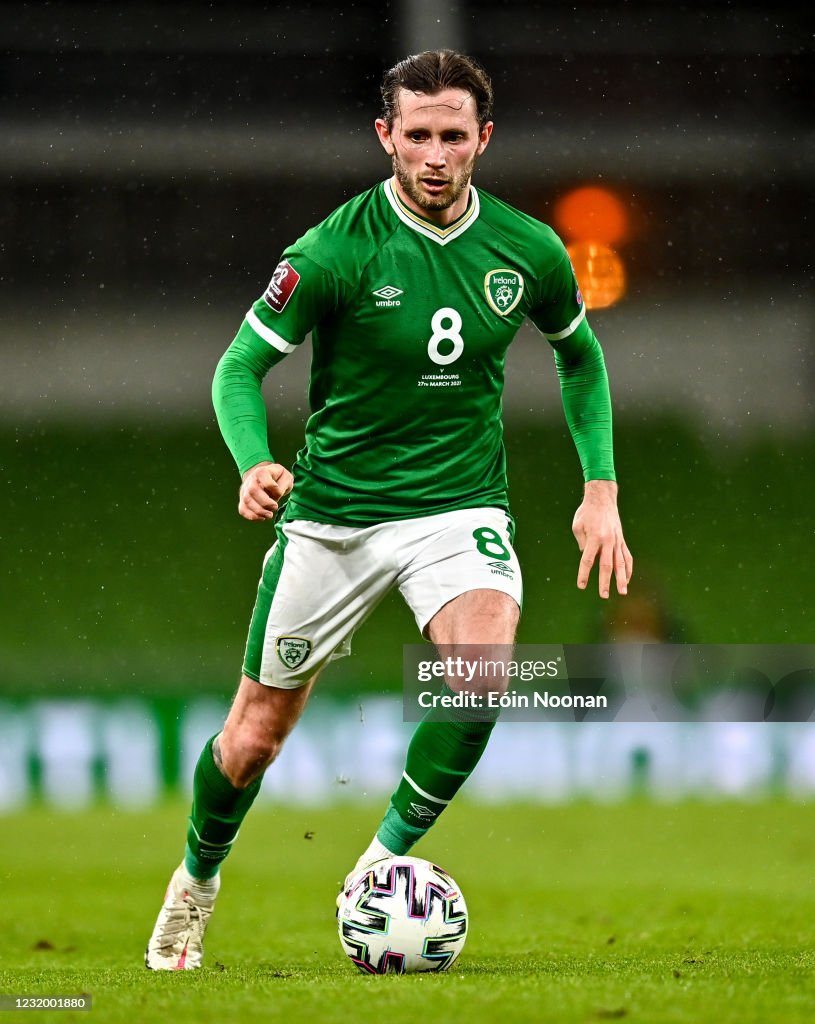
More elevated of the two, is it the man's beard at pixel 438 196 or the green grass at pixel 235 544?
the man's beard at pixel 438 196

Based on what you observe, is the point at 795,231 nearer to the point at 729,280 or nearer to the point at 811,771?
the point at 729,280

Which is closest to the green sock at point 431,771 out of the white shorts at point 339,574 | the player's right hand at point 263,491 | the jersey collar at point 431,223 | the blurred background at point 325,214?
the white shorts at point 339,574

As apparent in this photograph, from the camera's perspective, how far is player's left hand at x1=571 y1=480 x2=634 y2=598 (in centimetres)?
436

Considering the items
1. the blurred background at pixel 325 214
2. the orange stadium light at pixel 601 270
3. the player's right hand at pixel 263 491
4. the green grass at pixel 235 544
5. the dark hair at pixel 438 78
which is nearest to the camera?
the player's right hand at pixel 263 491

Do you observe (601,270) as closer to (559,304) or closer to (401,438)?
(559,304)

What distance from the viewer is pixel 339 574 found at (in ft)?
14.7

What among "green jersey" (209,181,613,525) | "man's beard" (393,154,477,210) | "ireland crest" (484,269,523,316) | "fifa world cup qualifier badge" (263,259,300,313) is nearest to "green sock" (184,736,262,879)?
"green jersey" (209,181,613,525)

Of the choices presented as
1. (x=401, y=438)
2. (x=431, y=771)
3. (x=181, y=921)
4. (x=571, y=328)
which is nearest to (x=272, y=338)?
(x=401, y=438)

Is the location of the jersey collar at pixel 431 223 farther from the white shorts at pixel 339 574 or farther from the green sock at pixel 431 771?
the green sock at pixel 431 771

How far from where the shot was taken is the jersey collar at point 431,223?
443cm

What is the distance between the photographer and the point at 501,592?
166 inches

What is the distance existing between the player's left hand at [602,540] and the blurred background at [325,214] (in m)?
8.61

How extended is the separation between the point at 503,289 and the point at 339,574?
0.97 m

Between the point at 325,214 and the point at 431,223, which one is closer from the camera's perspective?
the point at 431,223
